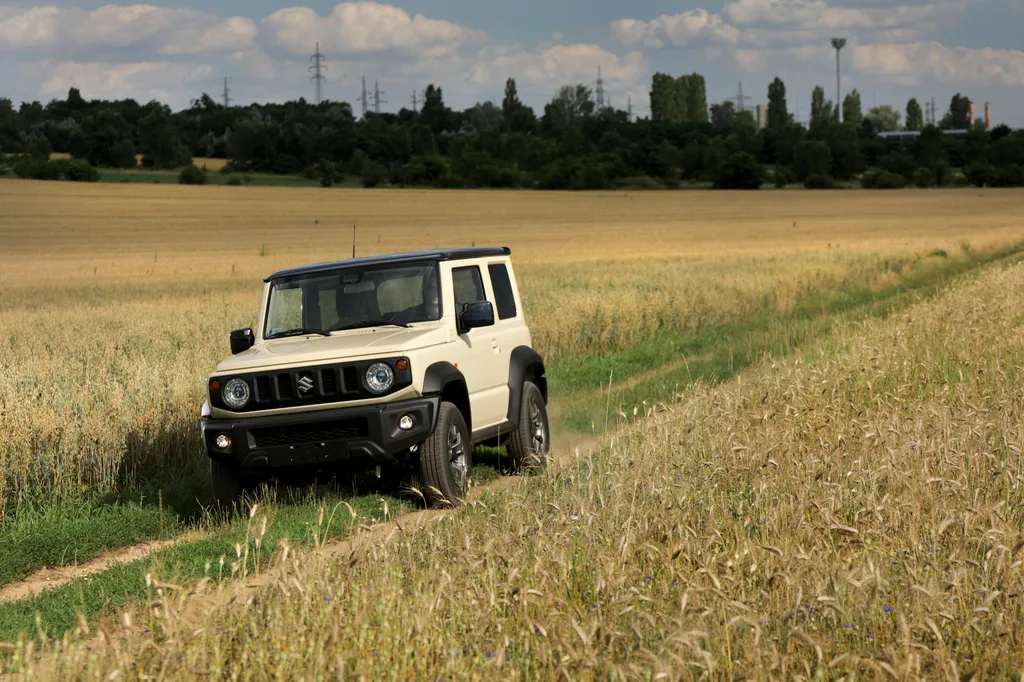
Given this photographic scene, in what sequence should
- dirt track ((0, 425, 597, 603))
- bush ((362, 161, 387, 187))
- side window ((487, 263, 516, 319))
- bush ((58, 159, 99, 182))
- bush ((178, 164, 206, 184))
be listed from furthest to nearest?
1. bush ((362, 161, 387, 187))
2. bush ((178, 164, 206, 184))
3. bush ((58, 159, 99, 182))
4. side window ((487, 263, 516, 319))
5. dirt track ((0, 425, 597, 603))

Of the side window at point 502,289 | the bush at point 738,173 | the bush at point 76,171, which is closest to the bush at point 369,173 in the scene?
the bush at point 76,171

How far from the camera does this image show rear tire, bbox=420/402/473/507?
9.02 metres

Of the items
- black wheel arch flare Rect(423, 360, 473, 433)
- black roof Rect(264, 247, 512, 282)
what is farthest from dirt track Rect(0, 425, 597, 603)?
black roof Rect(264, 247, 512, 282)

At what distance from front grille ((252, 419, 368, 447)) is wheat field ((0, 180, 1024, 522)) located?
2234 millimetres

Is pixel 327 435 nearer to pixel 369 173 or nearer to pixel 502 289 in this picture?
pixel 502 289

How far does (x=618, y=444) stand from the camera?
851 centimetres

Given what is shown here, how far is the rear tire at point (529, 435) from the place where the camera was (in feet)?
35.6

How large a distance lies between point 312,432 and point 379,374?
657 mm

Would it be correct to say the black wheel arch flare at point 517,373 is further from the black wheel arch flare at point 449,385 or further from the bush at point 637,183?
the bush at point 637,183

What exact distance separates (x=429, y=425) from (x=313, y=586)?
13.4 ft

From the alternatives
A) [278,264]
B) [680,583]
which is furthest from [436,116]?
[680,583]

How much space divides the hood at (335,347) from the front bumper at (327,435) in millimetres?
404

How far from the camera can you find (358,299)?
33.4 ft

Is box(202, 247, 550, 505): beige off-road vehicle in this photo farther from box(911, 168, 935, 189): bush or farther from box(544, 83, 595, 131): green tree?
box(544, 83, 595, 131): green tree
